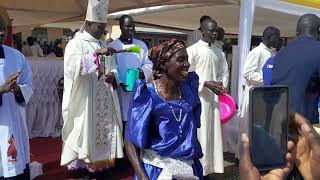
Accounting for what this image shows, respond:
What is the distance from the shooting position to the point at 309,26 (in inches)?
152

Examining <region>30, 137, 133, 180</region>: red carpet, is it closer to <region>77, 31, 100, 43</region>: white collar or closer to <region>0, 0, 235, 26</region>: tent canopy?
<region>77, 31, 100, 43</region>: white collar

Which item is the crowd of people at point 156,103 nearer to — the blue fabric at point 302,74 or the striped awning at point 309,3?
the blue fabric at point 302,74

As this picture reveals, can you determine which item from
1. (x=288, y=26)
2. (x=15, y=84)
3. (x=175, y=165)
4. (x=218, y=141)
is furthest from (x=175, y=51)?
(x=288, y=26)

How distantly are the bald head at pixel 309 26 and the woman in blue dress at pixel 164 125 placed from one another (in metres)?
1.48

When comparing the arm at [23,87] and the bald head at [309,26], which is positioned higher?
the bald head at [309,26]

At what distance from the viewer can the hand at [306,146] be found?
142cm

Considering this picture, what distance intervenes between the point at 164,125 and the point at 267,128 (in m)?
1.49

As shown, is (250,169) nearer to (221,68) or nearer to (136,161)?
(136,161)

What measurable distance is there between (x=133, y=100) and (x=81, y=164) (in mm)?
2676

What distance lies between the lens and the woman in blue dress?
2.78 m

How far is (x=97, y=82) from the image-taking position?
Result: 5.16 m

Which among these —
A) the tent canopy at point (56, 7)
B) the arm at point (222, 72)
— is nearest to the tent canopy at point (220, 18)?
the tent canopy at point (56, 7)

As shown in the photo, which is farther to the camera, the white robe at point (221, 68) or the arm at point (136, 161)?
the white robe at point (221, 68)

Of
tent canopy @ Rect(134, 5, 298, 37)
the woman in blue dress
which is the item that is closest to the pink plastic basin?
the woman in blue dress
